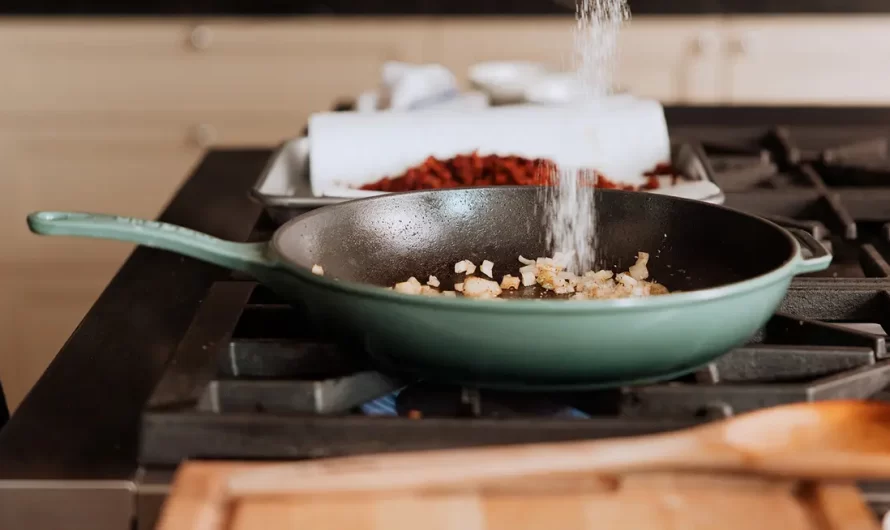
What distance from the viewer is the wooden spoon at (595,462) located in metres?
0.47

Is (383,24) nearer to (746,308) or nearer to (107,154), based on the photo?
(107,154)

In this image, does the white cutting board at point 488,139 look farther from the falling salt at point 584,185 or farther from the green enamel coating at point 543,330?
the green enamel coating at point 543,330

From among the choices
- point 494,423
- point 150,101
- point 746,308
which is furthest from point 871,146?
point 150,101

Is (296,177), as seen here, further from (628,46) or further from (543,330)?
(628,46)

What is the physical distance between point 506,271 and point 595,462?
32 cm

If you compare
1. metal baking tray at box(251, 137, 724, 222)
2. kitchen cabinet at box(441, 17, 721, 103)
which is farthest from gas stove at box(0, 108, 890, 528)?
kitchen cabinet at box(441, 17, 721, 103)

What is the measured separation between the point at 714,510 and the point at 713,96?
183 centimetres

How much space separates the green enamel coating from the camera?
53 cm

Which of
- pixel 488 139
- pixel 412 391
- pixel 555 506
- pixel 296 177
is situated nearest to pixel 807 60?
pixel 488 139

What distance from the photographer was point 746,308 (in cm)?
56

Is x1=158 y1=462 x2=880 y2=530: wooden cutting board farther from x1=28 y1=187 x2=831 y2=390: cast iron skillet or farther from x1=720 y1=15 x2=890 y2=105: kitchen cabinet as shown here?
x1=720 y1=15 x2=890 y2=105: kitchen cabinet

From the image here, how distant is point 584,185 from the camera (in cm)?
85

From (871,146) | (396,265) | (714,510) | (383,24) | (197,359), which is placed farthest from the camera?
(383,24)

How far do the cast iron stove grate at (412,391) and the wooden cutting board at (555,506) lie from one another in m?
0.04
